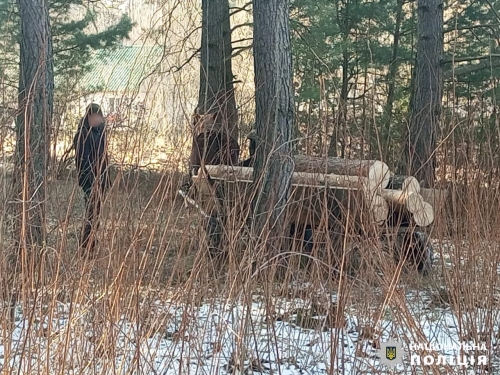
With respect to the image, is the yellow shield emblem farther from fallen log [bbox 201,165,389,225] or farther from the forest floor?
fallen log [bbox 201,165,389,225]

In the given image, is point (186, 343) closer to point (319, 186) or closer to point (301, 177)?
point (319, 186)

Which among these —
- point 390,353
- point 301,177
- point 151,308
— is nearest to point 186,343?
point 151,308

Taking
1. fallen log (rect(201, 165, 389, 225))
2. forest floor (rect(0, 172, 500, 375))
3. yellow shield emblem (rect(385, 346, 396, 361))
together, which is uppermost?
fallen log (rect(201, 165, 389, 225))

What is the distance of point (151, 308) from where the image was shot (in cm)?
205

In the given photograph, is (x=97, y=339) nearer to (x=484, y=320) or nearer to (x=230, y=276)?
(x=230, y=276)

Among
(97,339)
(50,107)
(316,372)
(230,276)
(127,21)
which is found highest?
(127,21)

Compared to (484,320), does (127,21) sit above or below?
above

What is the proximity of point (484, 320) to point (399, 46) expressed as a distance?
7.35m

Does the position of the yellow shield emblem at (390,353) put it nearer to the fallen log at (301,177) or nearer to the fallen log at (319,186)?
the fallen log at (319,186)

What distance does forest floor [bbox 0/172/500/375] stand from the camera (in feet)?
6.07

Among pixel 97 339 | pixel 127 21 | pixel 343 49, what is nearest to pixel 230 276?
pixel 97 339

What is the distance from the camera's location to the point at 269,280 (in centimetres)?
224

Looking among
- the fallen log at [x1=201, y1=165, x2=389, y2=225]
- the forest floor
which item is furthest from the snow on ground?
the fallen log at [x1=201, y1=165, x2=389, y2=225]

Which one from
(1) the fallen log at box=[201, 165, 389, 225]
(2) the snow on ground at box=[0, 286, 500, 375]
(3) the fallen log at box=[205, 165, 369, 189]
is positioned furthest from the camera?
(3) the fallen log at box=[205, 165, 369, 189]
